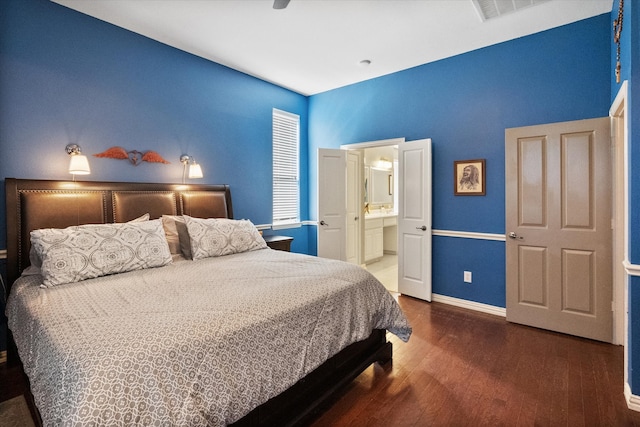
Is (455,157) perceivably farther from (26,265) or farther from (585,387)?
(26,265)

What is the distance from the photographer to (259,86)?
4500mm

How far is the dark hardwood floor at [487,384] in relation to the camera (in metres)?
1.94

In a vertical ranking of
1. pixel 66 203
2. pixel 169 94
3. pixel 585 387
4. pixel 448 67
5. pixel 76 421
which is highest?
pixel 448 67

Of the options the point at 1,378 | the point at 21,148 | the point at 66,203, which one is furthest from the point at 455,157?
the point at 1,378

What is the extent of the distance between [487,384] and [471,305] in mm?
1638

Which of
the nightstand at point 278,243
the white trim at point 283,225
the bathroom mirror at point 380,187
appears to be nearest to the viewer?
the nightstand at point 278,243

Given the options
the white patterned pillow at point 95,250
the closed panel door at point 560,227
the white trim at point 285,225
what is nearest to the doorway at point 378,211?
the white trim at point 285,225

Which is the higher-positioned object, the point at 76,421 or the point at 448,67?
the point at 448,67

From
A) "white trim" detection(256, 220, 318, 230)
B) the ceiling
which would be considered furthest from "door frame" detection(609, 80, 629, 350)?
"white trim" detection(256, 220, 318, 230)

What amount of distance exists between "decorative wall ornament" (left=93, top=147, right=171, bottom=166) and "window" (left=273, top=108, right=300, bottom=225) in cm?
173

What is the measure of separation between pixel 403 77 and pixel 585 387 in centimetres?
370

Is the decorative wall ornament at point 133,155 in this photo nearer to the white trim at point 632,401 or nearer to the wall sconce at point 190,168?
the wall sconce at point 190,168

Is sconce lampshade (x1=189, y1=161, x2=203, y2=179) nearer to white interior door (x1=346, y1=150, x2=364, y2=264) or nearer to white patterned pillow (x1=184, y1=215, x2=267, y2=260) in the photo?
white patterned pillow (x1=184, y1=215, x2=267, y2=260)

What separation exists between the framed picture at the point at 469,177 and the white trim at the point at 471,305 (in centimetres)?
127
